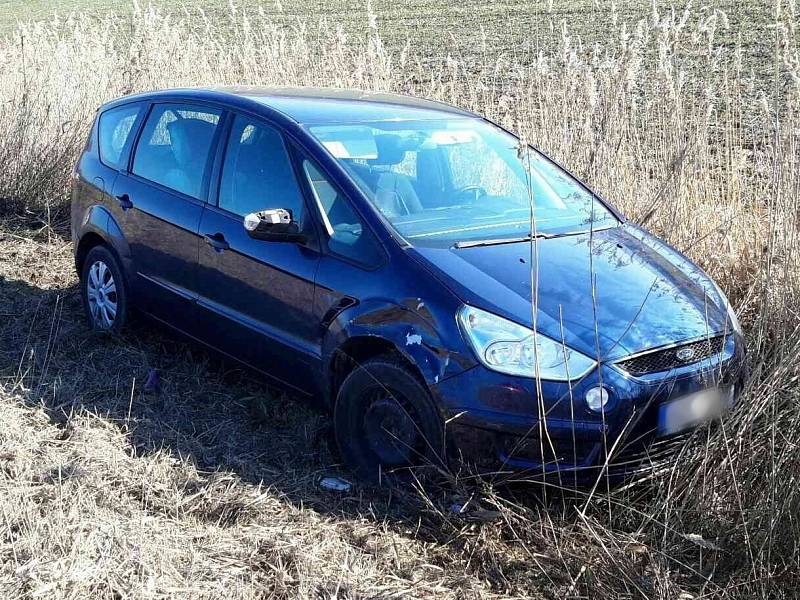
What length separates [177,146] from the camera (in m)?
5.36

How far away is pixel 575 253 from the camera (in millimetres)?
4230

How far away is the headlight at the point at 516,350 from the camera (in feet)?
11.7

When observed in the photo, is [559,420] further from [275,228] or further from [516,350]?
[275,228]

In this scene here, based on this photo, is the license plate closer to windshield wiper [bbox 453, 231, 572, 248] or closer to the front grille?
the front grille

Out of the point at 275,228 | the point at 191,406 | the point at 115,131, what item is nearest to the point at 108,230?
the point at 115,131

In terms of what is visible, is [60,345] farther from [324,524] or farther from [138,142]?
[324,524]

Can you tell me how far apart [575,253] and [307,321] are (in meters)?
1.24

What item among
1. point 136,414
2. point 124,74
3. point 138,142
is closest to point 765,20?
point 124,74

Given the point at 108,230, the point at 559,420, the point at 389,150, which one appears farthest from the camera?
the point at 108,230

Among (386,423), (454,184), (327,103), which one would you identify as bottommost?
(386,423)

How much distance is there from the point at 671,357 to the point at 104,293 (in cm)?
365

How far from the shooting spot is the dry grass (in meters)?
3.22

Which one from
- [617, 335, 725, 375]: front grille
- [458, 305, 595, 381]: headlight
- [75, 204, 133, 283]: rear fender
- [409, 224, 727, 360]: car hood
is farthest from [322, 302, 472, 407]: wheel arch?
[75, 204, 133, 283]: rear fender

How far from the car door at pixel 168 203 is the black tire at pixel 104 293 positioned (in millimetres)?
191
